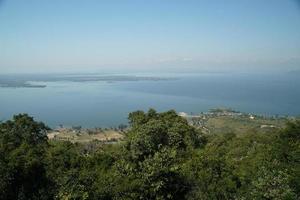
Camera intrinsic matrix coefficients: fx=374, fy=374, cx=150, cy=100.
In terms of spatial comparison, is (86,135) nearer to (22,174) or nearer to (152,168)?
(22,174)

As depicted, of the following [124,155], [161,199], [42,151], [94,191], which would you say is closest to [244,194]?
[161,199]

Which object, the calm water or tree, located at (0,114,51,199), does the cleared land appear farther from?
tree, located at (0,114,51,199)

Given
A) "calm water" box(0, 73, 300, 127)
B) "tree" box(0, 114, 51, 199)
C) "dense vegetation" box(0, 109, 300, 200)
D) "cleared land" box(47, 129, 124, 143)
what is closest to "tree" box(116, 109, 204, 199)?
"dense vegetation" box(0, 109, 300, 200)

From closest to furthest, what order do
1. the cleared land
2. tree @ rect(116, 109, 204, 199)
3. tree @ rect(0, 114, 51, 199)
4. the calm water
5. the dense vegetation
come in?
the dense vegetation, tree @ rect(116, 109, 204, 199), tree @ rect(0, 114, 51, 199), the cleared land, the calm water

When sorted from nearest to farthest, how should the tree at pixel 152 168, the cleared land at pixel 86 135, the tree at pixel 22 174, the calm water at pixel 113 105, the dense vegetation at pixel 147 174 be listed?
the dense vegetation at pixel 147 174
the tree at pixel 152 168
the tree at pixel 22 174
the cleared land at pixel 86 135
the calm water at pixel 113 105

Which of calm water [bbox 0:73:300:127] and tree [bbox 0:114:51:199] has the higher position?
tree [bbox 0:114:51:199]

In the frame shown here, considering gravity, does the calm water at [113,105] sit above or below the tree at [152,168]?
below

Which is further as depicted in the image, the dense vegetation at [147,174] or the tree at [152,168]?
the tree at [152,168]

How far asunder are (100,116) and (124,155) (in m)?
50.0

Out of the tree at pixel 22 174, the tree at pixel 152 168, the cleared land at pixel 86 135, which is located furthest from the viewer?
the cleared land at pixel 86 135

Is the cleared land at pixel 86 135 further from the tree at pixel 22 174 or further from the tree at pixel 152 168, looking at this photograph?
the tree at pixel 22 174

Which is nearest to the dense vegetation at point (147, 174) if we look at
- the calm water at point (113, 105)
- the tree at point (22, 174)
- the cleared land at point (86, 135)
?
the tree at point (22, 174)

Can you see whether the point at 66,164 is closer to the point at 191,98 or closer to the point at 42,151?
the point at 42,151

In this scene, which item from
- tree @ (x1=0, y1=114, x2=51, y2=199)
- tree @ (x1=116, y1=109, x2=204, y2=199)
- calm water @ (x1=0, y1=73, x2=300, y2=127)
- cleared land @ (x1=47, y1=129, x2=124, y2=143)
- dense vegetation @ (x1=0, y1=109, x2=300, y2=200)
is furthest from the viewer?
calm water @ (x1=0, y1=73, x2=300, y2=127)
